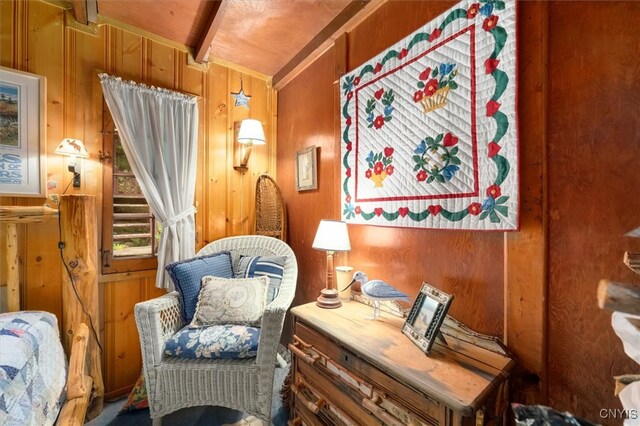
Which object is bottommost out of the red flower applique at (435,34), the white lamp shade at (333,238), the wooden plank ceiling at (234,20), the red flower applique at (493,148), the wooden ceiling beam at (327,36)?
the white lamp shade at (333,238)

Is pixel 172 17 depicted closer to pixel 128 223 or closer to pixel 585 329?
pixel 128 223

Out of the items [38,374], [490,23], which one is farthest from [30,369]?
[490,23]

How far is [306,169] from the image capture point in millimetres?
2137

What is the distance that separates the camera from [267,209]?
8.09ft

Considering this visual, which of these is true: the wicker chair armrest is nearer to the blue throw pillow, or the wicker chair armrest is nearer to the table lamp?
the blue throw pillow

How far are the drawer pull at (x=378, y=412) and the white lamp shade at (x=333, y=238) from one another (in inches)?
27.7

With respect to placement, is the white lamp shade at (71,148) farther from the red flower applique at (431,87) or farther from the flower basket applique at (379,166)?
the red flower applique at (431,87)

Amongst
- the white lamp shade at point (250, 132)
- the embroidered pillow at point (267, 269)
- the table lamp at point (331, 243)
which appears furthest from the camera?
the white lamp shade at point (250, 132)

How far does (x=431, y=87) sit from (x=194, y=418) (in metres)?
2.26

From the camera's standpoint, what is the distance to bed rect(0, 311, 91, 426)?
3.25ft

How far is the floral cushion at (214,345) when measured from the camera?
141cm

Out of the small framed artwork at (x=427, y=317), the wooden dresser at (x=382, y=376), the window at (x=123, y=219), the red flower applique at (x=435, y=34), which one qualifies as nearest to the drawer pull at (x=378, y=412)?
the wooden dresser at (x=382, y=376)

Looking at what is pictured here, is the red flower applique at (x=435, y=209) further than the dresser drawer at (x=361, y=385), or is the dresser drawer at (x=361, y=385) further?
the red flower applique at (x=435, y=209)

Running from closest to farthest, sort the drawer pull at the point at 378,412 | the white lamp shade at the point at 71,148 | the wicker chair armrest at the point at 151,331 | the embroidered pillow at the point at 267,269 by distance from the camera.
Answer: the drawer pull at the point at 378,412
the wicker chair armrest at the point at 151,331
the white lamp shade at the point at 71,148
the embroidered pillow at the point at 267,269
